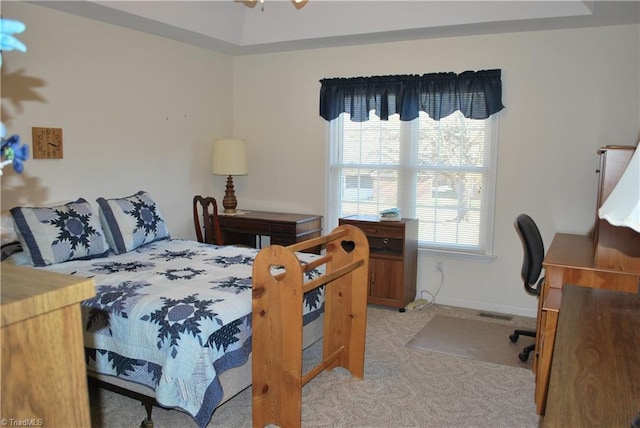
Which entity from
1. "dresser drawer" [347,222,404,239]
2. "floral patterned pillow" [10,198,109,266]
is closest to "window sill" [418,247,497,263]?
"dresser drawer" [347,222,404,239]

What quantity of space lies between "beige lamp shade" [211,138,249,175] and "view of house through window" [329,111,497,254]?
0.91 meters

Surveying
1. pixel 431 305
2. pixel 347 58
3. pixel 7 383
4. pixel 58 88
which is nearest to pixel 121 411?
pixel 7 383

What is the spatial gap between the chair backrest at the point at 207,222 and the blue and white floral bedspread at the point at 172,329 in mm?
1366

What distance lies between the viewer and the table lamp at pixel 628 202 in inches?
34.9

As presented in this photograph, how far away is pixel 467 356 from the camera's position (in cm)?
348

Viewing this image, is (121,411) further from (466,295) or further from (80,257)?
(466,295)

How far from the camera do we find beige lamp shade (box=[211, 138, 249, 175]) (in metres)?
4.93

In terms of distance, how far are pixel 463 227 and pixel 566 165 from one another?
38.6 inches

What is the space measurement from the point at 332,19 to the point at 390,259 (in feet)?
7.02

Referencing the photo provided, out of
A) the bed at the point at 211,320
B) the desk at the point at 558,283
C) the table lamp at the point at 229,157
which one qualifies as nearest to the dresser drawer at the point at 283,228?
the table lamp at the point at 229,157

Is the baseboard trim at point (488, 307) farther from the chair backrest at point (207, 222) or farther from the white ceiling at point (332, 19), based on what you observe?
the white ceiling at point (332, 19)

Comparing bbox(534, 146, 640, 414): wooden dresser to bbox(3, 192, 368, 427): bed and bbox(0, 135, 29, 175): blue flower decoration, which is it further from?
bbox(0, 135, 29, 175): blue flower decoration

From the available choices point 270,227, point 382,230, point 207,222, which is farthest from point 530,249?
point 207,222

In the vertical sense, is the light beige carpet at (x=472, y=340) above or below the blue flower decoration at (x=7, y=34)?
below
